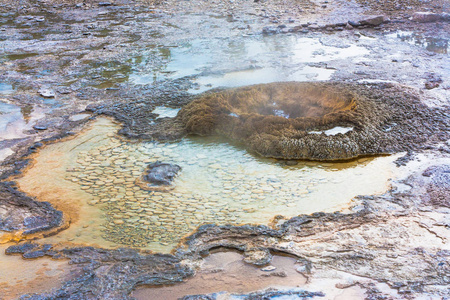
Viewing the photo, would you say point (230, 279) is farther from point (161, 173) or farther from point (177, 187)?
point (161, 173)

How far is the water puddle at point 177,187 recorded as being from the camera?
2.61 meters

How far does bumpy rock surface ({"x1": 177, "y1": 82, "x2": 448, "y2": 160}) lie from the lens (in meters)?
3.45

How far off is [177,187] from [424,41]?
4596 mm

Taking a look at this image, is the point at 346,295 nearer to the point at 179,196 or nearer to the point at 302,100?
the point at 179,196

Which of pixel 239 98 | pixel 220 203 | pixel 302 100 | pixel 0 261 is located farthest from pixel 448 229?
pixel 0 261

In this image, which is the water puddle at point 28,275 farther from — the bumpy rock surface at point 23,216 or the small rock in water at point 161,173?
the small rock in water at point 161,173

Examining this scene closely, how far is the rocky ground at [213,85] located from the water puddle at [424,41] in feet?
0.09

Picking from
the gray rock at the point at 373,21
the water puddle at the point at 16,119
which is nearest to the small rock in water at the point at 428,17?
the gray rock at the point at 373,21

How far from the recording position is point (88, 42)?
650 cm

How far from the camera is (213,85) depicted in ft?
15.5

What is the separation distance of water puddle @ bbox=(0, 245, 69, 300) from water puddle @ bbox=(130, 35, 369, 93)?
2739 millimetres

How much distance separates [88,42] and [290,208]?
4954mm

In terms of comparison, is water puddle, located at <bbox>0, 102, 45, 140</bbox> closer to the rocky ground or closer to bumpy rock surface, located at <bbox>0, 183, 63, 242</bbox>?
the rocky ground

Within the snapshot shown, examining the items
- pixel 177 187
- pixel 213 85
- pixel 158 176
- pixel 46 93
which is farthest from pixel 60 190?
pixel 213 85
